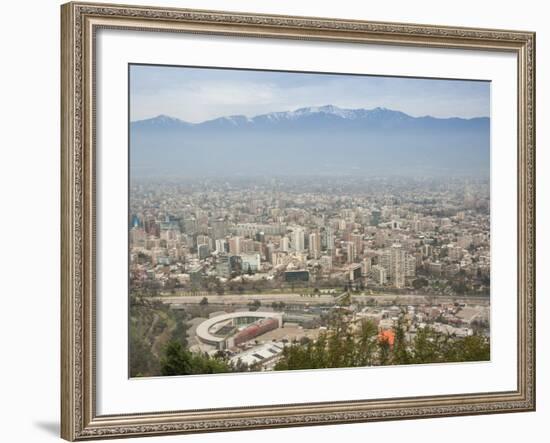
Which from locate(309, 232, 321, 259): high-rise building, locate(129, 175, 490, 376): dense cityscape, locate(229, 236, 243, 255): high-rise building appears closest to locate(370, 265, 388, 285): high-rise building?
locate(129, 175, 490, 376): dense cityscape

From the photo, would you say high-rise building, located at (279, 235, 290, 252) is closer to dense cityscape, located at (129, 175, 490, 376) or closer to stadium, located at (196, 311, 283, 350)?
dense cityscape, located at (129, 175, 490, 376)

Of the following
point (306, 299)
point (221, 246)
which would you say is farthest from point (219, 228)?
point (306, 299)

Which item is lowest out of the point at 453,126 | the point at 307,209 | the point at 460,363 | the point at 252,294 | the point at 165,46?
the point at 460,363

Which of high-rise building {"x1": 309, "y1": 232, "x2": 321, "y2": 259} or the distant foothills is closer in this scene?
the distant foothills

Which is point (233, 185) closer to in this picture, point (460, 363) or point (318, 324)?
point (318, 324)

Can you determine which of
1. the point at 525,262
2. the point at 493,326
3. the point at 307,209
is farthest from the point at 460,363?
the point at 307,209

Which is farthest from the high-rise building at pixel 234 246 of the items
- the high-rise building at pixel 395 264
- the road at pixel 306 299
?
the high-rise building at pixel 395 264

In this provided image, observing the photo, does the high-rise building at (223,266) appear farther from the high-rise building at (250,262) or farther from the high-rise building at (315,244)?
the high-rise building at (315,244)
